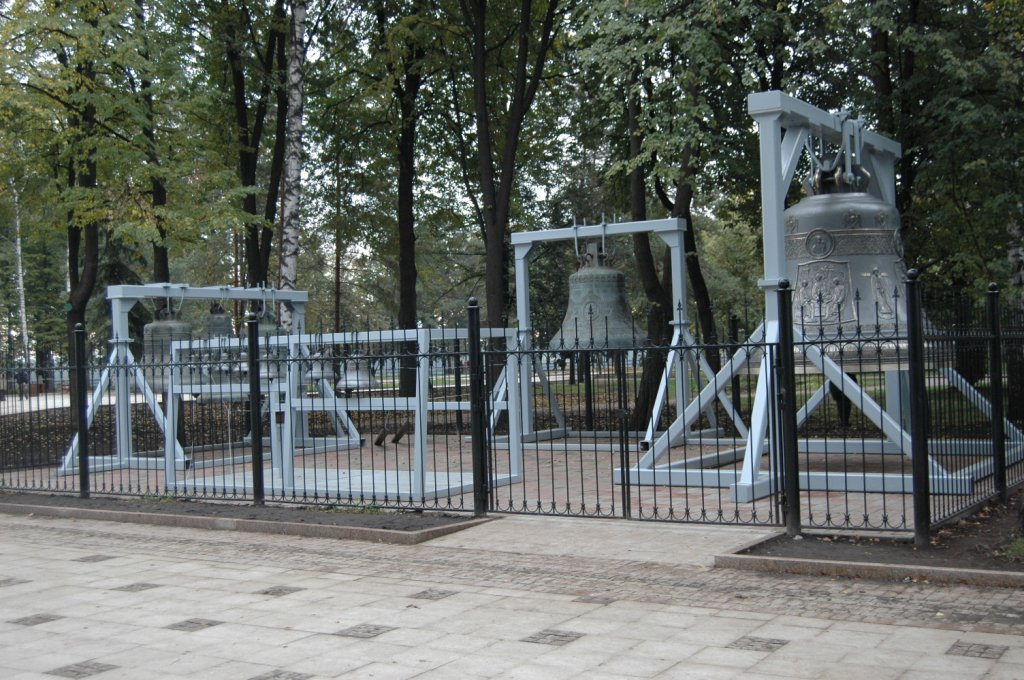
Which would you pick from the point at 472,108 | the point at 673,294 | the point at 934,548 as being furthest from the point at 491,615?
the point at 472,108

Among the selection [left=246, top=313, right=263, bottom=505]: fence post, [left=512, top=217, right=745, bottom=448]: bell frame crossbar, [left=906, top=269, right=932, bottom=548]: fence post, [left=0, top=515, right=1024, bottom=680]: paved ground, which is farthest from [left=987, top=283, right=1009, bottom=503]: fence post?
[left=246, top=313, right=263, bottom=505]: fence post

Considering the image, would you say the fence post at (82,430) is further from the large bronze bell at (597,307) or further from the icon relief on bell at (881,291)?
the icon relief on bell at (881,291)

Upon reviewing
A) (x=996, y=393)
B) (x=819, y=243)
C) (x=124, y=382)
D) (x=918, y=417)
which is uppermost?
(x=819, y=243)

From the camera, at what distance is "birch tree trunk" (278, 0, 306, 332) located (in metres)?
20.2

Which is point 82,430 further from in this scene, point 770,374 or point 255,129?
point 255,129

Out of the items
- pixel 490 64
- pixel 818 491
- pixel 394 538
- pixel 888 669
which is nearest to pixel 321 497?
pixel 394 538

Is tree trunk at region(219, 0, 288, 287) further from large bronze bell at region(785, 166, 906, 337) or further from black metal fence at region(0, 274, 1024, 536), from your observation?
large bronze bell at region(785, 166, 906, 337)

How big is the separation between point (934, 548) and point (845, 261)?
370 cm

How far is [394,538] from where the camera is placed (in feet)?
32.6

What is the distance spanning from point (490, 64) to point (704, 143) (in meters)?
9.83

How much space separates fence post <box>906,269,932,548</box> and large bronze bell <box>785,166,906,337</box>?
7.98 feet

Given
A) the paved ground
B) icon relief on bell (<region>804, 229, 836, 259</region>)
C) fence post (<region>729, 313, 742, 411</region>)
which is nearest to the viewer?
the paved ground

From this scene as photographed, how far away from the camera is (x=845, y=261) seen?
36.6ft

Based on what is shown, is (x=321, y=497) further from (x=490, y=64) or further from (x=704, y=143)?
(x=490, y=64)
